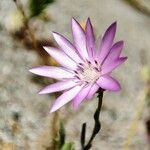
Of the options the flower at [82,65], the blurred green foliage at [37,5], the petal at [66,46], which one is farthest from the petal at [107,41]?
the blurred green foliage at [37,5]

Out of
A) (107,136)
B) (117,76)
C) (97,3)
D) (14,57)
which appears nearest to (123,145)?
(107,136)

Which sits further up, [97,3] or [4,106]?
[97,3]

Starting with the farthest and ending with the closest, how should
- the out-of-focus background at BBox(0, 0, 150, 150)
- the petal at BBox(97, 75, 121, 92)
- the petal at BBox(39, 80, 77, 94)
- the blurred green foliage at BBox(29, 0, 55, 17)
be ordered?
the out-of-focus background at BBox(0, 0, 150, 150) → the blurred green foliage at BBox(29, 0, 55, 17) → the petal at BBox(39, 80, 77, 94) → the petal at BBox(97, 75, 121, 92)

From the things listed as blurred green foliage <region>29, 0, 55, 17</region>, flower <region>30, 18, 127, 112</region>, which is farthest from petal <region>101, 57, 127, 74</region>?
blurred green foliage <region>29, 0, 55, 17</region>

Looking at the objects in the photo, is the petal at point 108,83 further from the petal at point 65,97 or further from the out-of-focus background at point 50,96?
the out-of-focus background at point 50,96

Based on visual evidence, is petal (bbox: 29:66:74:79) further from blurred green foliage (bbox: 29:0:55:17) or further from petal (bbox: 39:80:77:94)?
blurred green foliage (bbox: 29:0:55:17)

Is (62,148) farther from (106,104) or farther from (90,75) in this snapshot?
(106,104)

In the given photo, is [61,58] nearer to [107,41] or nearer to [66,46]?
[66,46]

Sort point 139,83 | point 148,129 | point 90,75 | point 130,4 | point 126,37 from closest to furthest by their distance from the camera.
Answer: point 90,75 → point 148,129 → point 139,83 → point 126,37 → point 130,4
